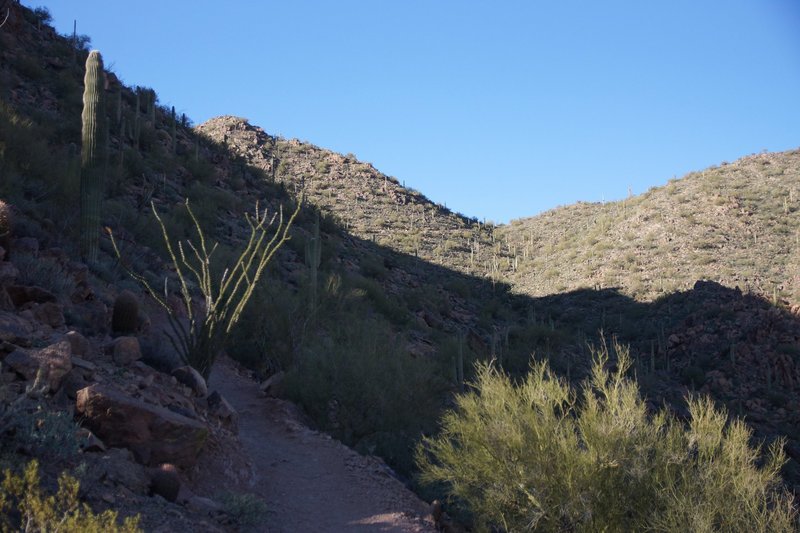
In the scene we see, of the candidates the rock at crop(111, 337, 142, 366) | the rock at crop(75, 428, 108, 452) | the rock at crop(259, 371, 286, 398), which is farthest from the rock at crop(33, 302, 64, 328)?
the rock at crop(259, 371, 286, 398)

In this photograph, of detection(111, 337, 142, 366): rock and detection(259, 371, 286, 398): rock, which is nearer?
detection(111, 337, 142, 366): rock

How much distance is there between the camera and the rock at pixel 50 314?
817 cm

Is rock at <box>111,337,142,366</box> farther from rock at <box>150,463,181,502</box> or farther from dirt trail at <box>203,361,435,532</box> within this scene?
rock at <box>150,463,181,502</box>

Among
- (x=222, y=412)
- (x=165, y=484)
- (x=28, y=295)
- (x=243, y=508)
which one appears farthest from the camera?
(x=222, y=412)

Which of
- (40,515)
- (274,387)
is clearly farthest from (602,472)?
(274,387)

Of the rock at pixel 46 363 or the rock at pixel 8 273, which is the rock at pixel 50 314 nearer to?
the rock at pixel 8 273

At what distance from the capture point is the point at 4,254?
8875 millimetres

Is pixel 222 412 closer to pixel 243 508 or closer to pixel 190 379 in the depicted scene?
pixel 190 379

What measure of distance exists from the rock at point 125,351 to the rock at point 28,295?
3.43 feet

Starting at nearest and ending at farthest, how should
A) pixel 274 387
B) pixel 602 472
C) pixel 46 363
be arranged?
pixel 46 363 → pixel 602 472 → pixel 274 387

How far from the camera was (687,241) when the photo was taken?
33500mm

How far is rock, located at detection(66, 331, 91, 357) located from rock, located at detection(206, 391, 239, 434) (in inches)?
70.8

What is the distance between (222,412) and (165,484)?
2837 mm

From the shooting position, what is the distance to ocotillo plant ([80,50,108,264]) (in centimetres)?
1295
